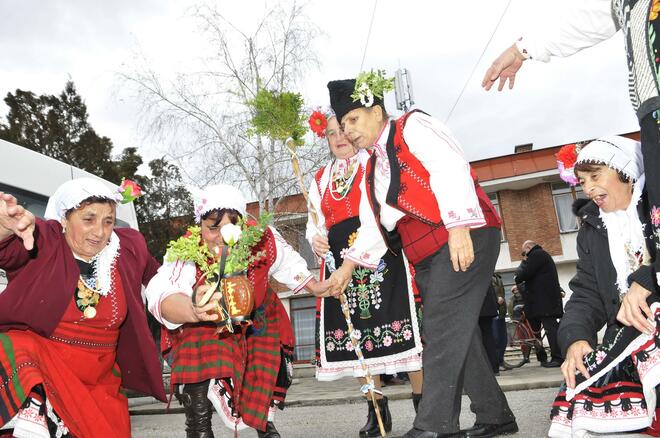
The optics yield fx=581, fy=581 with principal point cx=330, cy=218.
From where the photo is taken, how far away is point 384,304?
12.8ft

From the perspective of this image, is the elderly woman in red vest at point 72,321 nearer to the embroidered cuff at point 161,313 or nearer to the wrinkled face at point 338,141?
the embroidered cuff at point 161,313

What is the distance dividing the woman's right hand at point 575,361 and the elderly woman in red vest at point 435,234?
420 mm

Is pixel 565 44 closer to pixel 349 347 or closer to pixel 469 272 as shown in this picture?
pixel 469 272

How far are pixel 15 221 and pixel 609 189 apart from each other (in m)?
2.92

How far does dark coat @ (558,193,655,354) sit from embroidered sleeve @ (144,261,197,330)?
1969 millimetres

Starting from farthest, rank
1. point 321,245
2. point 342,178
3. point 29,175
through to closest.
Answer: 1. point 29,175
2. point 342,178
3. point 321,245

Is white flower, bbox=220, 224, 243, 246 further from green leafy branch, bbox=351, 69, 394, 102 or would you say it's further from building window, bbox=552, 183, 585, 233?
building window, bbox=552, 183, 585, 233

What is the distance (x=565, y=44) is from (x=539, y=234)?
2148 centimetres

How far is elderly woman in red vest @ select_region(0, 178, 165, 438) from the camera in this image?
9.14ft

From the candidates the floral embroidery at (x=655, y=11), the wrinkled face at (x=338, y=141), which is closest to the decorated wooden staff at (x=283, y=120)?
the wrinkled face at (x=338, y=141)

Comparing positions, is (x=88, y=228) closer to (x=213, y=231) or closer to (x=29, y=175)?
(x=213, y=231)

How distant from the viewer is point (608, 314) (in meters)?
3.04

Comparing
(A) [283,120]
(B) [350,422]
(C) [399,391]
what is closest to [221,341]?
(A) [283,120]

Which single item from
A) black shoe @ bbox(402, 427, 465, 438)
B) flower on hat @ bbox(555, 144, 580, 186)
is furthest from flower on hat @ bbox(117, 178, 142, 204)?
flower on hat @ bbox(555, 144, 580, 186)
